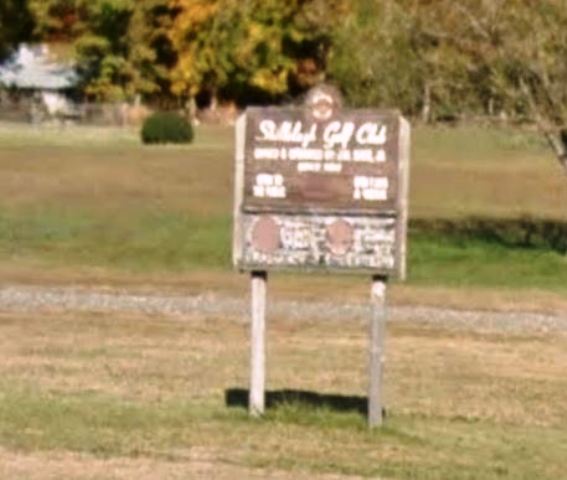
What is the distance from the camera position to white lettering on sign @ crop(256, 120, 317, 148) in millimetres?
12617

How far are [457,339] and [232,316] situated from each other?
3212mm

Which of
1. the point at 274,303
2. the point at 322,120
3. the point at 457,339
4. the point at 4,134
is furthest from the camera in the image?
the point at 4,134

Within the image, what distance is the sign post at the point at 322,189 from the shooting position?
12.5 m

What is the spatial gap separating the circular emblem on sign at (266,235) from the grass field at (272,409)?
43.6 inches

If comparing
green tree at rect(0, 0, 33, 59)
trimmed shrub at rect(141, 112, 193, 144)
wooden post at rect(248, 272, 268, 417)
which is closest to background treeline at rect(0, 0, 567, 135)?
trimmed shrub at rect(141, 112, 193, 144)

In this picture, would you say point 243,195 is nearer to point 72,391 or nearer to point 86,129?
point 72,391

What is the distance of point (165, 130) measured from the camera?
279 feet

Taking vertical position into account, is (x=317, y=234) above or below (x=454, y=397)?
above

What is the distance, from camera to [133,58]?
108750 millimetres

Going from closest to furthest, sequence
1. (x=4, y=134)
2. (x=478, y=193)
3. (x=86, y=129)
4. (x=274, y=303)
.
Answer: (x=274, y=303), (x=478, y=193), (x=4, y=134), (x=86, y=129)

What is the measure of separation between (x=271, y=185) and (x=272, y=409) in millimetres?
1693

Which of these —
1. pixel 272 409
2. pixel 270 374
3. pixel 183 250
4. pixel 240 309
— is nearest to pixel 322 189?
pixel 272 409

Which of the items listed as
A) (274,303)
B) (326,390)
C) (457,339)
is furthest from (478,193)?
(326,390)

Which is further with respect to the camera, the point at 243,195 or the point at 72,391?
the point at 72,391
